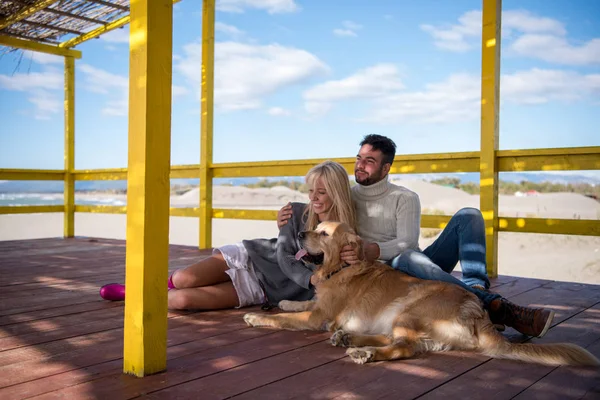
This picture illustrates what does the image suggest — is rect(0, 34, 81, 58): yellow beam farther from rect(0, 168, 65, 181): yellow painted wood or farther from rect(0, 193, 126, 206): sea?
rect(0, 193, 126, 206): sea

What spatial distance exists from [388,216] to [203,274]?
1.19m

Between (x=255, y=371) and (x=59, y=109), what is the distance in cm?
4385

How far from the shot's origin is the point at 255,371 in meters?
1.80

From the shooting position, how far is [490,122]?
→ 3.98 metres

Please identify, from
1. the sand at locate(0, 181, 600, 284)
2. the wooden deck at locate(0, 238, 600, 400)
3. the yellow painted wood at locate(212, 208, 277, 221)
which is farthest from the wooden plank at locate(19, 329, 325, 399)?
the sand at locate(0, 181, 600, 284)

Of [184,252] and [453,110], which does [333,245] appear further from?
[453,110]

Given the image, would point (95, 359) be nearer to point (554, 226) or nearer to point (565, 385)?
point (565, 385)

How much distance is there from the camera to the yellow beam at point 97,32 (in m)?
6.15

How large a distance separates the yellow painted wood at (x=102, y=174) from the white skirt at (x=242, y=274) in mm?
4323

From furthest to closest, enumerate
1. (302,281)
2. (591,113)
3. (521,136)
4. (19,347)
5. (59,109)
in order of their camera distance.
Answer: (59,109) → (521,136) → (591,113) → (302,281) → (19,347)

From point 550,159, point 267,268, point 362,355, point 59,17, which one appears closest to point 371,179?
point 267,268

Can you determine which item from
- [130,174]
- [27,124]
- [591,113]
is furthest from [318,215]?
[27,124]

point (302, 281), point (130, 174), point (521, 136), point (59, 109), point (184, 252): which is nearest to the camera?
point (130, 174)

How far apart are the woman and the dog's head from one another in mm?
182
